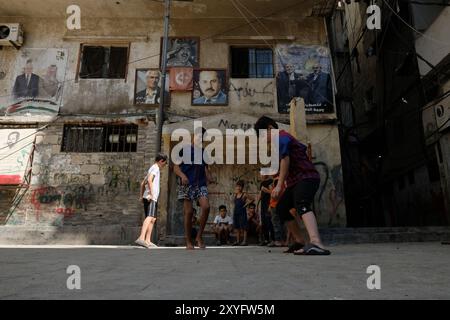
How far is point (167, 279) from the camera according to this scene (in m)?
1.95

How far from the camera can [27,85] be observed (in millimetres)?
11195

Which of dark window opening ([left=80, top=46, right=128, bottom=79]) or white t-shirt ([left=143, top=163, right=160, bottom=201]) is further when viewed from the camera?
dark window opening ([left=80, top=46, right=128, bottom=79])

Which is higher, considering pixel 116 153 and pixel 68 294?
pixel 116 153

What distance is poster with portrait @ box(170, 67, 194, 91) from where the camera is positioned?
11094 mm

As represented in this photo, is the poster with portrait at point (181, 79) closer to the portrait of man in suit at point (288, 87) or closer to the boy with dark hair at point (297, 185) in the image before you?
the portrait of man in suit at point (288, 87)

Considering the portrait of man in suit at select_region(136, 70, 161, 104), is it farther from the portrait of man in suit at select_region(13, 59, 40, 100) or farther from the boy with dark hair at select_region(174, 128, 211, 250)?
the boy with dark hair at select_region(174, 128, 211, 250)

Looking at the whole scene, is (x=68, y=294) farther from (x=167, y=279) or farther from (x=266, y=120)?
(x=266, y=120)

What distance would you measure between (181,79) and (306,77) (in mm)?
3918

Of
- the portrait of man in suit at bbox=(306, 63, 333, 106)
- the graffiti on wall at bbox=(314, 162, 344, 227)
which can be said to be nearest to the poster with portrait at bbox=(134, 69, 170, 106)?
the portrait of man in suit at bbox=(306, 63, 333, 106)

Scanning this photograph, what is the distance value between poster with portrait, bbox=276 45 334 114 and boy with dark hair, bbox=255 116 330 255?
6972 millimetres

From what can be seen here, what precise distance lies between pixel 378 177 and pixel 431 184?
3.54 m

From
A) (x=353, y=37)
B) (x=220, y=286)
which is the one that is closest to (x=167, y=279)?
(x=220, y=286)

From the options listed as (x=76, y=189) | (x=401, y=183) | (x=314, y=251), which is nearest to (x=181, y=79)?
(x=76, y=189)

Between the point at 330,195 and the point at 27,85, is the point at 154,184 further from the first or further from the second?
the point at 27,85
